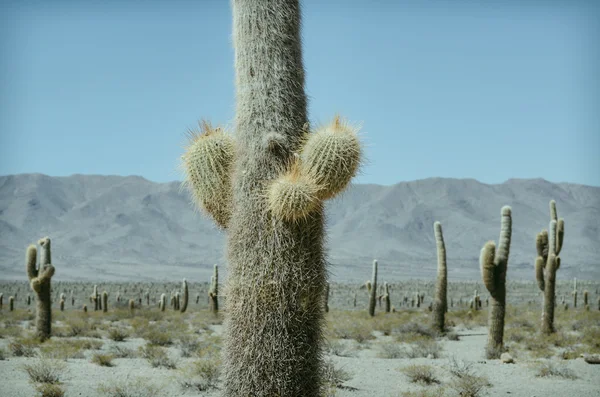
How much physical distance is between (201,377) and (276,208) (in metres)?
7.50

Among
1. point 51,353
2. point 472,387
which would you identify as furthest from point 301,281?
point 51,353

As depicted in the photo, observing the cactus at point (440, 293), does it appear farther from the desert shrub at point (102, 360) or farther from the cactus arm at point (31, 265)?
the cactus arm at point (31, 265)

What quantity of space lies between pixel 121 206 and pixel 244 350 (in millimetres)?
157588

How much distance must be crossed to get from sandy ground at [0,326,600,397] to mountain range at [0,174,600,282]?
87.7m

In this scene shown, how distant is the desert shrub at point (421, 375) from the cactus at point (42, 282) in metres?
11.2

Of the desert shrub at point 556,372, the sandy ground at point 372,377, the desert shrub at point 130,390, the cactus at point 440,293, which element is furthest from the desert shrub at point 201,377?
the cactus at point 440,293

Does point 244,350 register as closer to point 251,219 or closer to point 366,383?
point 251,219

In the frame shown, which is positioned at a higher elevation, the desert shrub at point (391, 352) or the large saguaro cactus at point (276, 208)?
the large saguaro cactus at point (276, 208)

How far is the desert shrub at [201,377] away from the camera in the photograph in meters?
12.3

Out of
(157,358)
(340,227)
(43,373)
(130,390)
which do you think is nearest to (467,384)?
(130,390)

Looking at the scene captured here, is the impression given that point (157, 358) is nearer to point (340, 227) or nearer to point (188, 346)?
point (188, 346)

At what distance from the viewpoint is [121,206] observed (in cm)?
15750

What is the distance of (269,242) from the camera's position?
6598 millimetres

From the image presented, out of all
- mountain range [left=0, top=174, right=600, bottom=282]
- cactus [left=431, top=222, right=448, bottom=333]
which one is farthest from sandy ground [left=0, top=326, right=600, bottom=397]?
mountain range [left=0, top=174, right=600, bottom=282]
